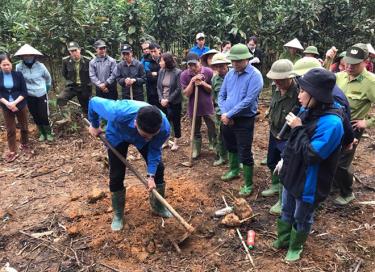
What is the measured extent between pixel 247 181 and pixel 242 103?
115 centimetres

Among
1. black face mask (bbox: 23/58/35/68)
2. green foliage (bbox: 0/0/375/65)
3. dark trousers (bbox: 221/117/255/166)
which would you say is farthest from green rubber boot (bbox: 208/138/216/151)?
green foliage (bbox: 0/0/375/65)

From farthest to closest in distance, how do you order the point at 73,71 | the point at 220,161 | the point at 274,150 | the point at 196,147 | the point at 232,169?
the point at 73,71, the point at 196,147, the point at 220,161, the point at 232,169, the point at 274,150

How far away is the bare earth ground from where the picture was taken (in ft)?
12.8

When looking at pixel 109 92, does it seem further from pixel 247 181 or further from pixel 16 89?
pixel 247 181

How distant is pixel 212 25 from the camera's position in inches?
439

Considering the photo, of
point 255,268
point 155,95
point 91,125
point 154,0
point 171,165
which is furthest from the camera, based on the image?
point 154,0

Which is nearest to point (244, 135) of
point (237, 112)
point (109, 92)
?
point (237, 112)

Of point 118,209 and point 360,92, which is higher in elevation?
point 360,92

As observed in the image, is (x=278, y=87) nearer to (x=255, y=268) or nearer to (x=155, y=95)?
(x=255, y=268)

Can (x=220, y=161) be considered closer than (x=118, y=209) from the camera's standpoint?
No

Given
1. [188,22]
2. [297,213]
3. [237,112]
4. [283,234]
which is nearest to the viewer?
[297,213]

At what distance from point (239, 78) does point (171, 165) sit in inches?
88.3

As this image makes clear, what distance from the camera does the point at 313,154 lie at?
3023 mm

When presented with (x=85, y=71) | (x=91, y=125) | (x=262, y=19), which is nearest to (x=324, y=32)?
(x=262, y=19)
